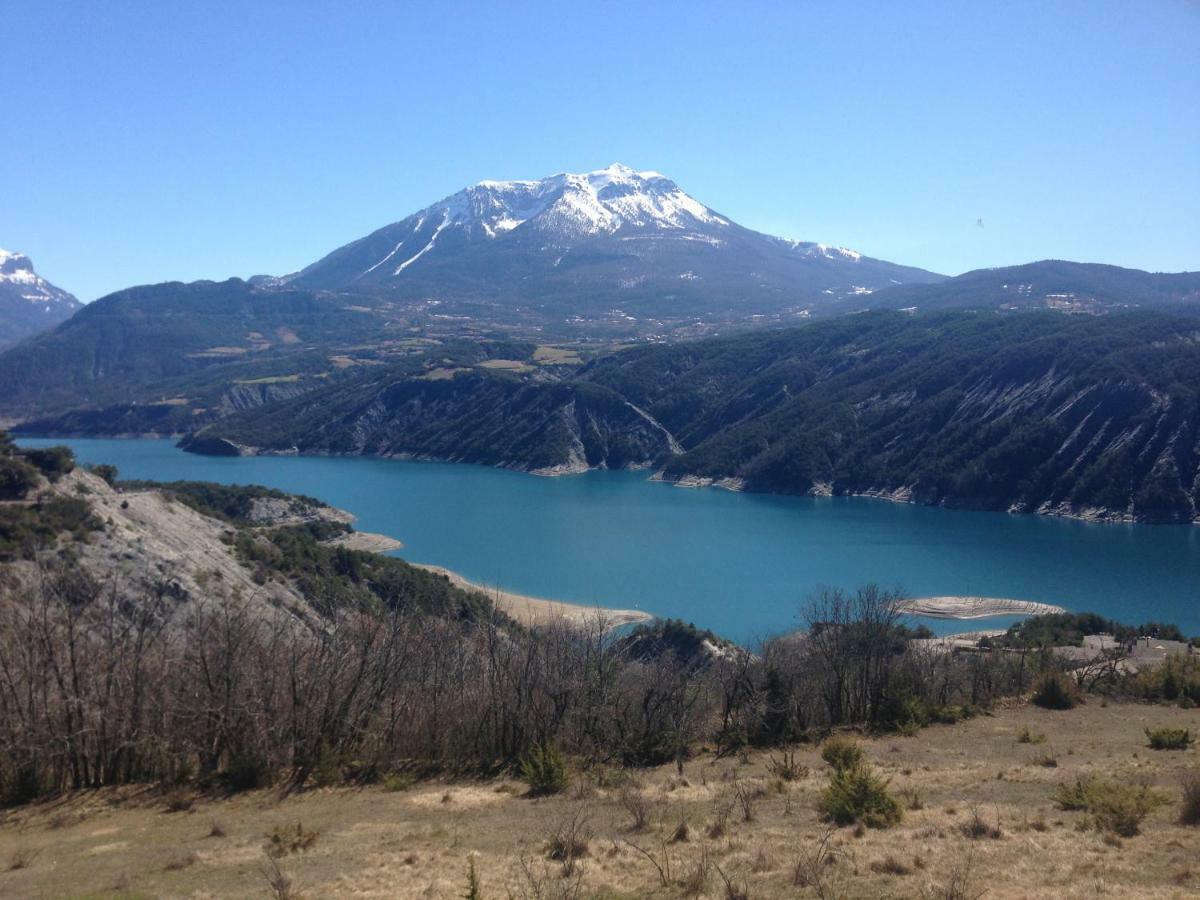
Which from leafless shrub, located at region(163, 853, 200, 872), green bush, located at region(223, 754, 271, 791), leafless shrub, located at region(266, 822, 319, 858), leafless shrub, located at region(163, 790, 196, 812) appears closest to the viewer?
leafless shrub, located at region(163, 853, 200, 872)

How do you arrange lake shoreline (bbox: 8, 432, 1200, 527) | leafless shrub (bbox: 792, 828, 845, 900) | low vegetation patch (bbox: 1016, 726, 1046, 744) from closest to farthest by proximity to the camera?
leafless shrub (bbox: 792, 828, 845, 900) → low vegetation patch (bbox: 1016, 726, 1046, 744) → lake shoreline (bbox: 8, 432, 1200, 527)

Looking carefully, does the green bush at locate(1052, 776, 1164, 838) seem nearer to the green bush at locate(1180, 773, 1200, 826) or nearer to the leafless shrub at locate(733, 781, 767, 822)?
the green bush at locate(1180, 773, 1200, 826)

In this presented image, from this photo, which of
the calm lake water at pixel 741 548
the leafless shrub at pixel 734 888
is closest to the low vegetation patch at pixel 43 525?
the leafless shrub at pixel 734 888

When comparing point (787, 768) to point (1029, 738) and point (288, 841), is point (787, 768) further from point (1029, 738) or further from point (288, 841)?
point (288, 841)

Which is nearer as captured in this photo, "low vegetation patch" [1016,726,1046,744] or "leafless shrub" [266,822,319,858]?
"leafless shrub" [266,822,319,858]

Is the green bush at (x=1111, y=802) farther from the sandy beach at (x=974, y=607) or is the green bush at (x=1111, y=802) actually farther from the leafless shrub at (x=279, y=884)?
the sandy beach at (x=974, y=607)

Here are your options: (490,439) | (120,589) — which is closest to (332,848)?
(120,589)

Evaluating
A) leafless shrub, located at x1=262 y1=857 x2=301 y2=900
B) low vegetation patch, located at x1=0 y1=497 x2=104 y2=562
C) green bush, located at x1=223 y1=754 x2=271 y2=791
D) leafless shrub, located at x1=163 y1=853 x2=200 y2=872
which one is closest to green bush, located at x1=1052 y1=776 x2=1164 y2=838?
leafless shrub, located at x1=262 y1=857 x2=301 y2=900

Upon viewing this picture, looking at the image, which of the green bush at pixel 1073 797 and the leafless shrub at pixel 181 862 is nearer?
the leafless shrub at pixel 181 862
